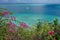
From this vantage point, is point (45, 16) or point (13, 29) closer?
point (13, 29)

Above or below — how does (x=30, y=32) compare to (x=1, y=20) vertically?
below

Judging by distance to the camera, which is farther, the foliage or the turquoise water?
the turquoise water

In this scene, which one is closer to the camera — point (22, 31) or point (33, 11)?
point (22, 31)

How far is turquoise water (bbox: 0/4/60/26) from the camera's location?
3051mm

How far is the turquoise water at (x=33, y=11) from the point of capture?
3051mm

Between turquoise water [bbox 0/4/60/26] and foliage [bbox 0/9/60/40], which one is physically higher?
turquoise water [bbox 0/4/60/26]

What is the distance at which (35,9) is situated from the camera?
123 inches

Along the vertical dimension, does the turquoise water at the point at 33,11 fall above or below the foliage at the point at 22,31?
above

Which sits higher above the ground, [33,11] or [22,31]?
[33,11]

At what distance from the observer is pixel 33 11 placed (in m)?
3.11

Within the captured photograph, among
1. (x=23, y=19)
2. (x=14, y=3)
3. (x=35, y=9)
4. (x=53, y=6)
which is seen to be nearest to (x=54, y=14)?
(x=53, y=6)

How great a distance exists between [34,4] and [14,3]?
37cm

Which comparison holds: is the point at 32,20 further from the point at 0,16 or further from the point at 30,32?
the point at 0,16

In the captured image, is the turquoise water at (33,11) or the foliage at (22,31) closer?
the foliage at (22,31)
